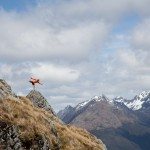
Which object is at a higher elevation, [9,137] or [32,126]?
[32,126]

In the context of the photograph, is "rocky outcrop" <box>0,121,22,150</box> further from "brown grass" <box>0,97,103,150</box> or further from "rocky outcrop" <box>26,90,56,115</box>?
"rocky outcrop" <box>26,90,56,115</box>

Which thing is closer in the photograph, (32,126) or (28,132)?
(28,132)

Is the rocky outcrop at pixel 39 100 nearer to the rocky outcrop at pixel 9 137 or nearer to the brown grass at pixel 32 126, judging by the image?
the brown grass at pixel 32 126

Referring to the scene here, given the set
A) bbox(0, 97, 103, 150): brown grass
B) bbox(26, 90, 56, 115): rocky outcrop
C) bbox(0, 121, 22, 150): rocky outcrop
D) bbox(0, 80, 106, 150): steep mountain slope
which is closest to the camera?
bbox(0, 121, 22, 150): rocky outcrop

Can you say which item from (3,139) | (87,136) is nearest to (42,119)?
(3,139)

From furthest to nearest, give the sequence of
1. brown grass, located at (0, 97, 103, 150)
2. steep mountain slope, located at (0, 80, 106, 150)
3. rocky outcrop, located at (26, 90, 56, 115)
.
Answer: rocky outcrop, located at (26, 90, 56, 115) < brown grass, located at (0, 97, 103, 150) < steep mountain slope, located at (0, 80, 106, 150)

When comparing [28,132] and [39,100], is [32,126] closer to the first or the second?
[28,132]

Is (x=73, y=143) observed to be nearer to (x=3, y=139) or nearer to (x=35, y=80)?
(x=3, y=139)

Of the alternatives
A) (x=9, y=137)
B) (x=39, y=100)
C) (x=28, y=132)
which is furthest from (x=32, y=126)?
(x=39, y=100)

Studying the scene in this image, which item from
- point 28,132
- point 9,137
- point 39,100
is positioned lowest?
point 9,137

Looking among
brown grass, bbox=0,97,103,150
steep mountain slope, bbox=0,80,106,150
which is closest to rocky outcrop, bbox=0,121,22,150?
steep mountain slope, bbox=0,80,106,150

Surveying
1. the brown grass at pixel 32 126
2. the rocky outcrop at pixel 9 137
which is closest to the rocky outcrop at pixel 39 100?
the brown grass at pixel 32 126

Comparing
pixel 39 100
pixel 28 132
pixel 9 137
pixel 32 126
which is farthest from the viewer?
pixel 39 100

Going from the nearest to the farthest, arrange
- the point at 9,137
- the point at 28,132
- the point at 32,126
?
the point at 9,137
the point at 28,132
the point at 32,126
